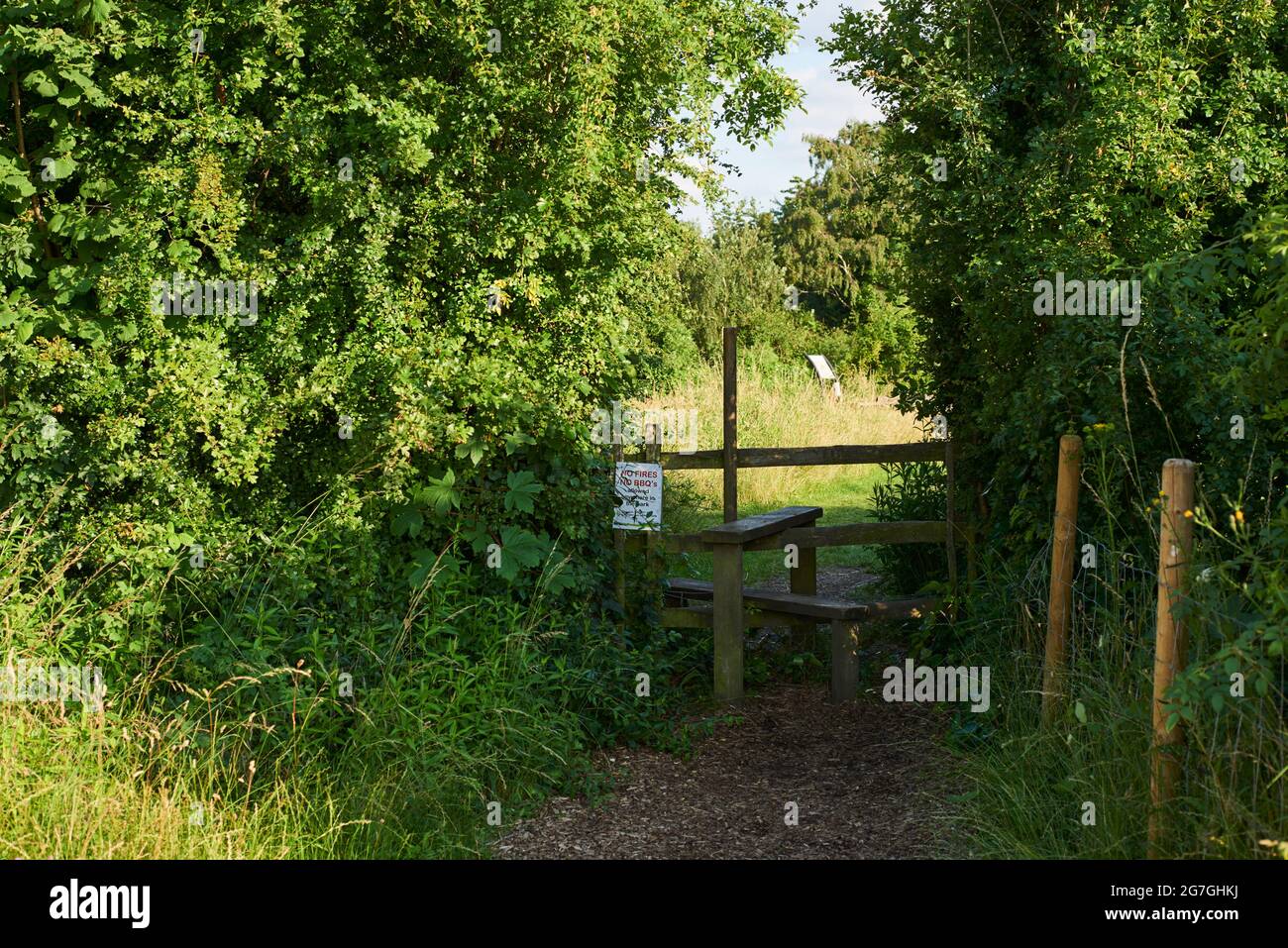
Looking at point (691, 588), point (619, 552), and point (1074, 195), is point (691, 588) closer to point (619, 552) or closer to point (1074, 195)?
point (619, 552)

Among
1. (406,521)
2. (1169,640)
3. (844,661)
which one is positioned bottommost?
(844,661)

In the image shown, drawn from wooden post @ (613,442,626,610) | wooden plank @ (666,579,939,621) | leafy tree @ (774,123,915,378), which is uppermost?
leafy tree @ (774,123,915,378)

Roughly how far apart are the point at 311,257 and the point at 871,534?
3.85m

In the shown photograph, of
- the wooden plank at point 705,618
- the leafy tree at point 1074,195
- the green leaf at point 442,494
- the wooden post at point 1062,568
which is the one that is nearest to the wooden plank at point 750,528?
the wooden plank at point 705,618

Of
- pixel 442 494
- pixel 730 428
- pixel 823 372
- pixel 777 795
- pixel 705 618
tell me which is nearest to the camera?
pixel 777 795

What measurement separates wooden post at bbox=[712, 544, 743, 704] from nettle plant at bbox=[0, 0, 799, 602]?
1121 millimetres

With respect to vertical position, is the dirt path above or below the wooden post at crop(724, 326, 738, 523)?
below

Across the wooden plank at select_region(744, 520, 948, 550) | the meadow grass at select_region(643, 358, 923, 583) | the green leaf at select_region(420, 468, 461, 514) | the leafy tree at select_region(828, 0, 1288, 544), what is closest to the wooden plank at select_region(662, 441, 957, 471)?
the leafy tree at select_region(828, 0, 1288, 544)

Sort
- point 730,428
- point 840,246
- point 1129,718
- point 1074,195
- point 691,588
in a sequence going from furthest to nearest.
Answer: point 840,246
point 691,588
point 730,428
point 1074,195
point 1129,718

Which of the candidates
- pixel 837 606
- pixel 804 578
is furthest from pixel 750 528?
pixel 804 578

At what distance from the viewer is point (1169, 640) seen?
424 cm

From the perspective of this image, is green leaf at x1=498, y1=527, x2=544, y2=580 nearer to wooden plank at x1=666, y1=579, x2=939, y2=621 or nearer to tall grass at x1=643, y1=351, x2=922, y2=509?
wooden plank at x1=666, y1=579, x2=939, y2=621

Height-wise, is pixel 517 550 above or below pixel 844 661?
above

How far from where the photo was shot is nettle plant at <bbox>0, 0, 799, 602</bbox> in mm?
6457
